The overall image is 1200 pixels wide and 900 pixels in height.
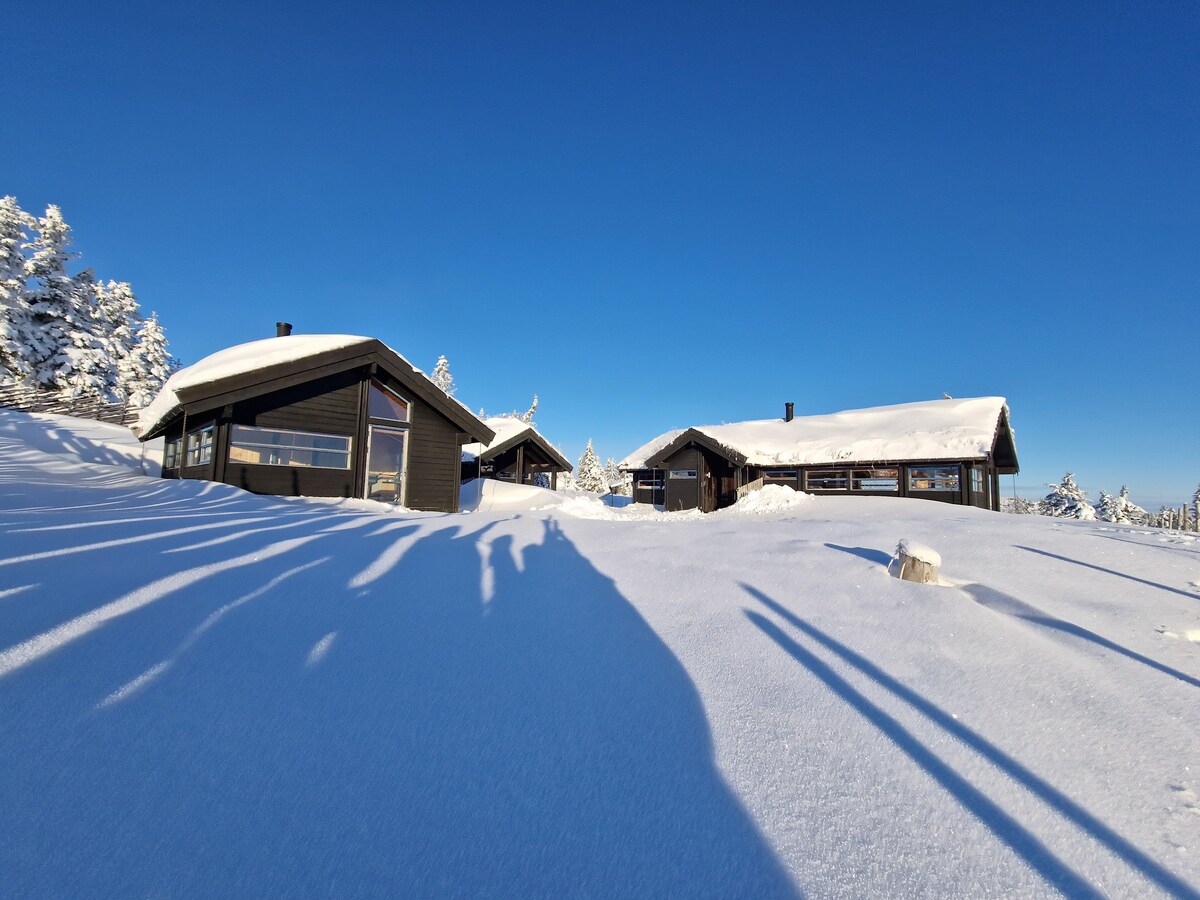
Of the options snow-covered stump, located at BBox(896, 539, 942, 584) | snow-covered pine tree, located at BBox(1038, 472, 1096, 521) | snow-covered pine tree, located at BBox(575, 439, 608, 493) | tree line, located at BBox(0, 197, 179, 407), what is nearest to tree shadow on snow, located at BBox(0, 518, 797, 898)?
snow-covered stump, located at BBox(896, 539, 942, 584)

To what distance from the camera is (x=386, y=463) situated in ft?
46.3

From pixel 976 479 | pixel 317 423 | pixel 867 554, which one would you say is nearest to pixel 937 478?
pixel 976 479

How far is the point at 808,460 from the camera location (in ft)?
74.0

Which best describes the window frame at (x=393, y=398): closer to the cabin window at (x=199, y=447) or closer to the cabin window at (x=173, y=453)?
the cabin window at (x=199, y=447)

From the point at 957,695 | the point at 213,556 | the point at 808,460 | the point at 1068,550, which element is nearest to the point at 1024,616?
the point at 957,695

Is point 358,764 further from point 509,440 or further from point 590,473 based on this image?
point 590,473

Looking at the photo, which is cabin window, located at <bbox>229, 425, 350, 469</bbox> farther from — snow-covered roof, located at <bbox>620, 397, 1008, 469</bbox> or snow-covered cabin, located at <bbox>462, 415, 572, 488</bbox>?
snow-covered roof, located at <bbox>620, 397, 1008, 469</bbox>

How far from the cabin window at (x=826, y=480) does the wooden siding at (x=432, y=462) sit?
15149 mm

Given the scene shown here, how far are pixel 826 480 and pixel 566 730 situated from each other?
22.3m

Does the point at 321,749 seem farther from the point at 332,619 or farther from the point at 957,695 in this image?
the point at 957,695

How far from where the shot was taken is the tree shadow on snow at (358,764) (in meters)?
1.82

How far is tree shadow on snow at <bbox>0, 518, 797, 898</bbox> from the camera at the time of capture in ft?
5.96

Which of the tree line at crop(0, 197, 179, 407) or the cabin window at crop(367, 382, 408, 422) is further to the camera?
the tree line at crop(0, 197, 179, 407)

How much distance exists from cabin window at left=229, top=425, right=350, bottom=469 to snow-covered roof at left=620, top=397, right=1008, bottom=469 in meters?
15.3
